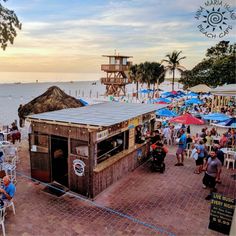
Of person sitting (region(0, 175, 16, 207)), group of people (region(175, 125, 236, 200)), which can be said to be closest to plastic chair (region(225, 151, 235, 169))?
group of people (region(175, 125, 236, 200))

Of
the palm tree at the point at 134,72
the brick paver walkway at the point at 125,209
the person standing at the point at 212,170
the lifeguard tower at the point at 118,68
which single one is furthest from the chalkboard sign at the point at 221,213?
the lifeguard tower at the point at 118,68

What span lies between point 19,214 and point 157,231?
375cm

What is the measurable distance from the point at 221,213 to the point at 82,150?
13.9 feet

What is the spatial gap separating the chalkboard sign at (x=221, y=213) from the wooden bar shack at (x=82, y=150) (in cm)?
342

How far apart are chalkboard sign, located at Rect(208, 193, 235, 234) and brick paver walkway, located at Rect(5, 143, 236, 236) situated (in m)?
0.21

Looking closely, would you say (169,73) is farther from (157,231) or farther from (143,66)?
(157,231)

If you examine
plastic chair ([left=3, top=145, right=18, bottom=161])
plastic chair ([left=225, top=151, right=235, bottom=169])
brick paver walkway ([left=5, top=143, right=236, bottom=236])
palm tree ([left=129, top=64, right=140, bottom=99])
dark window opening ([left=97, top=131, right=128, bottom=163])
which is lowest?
brick paver walkway ([left=5, top=143, right=236, bottom=236])

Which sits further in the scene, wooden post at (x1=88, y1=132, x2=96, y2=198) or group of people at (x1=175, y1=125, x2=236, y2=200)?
group of people at (x1=175, y1=125, x2=236, y2=200)

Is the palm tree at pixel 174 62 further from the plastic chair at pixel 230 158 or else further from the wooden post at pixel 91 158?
the wooden post at pixel 91 158

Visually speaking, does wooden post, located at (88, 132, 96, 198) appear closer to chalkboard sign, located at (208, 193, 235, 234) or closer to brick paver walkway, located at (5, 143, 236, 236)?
brick paver walkway, located at (5, 143, 236, 236)

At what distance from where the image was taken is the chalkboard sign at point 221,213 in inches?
224

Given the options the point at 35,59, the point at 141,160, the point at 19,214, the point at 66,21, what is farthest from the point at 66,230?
the point at 35,59

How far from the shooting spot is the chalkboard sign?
5695mm

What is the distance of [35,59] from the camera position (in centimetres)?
7531
